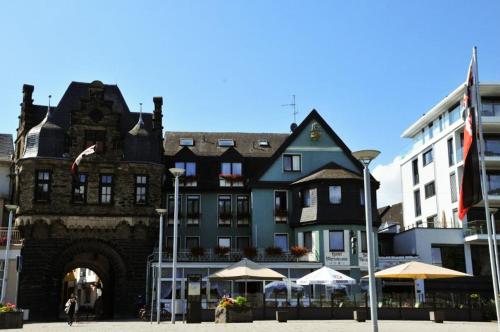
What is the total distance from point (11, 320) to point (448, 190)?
35924mm

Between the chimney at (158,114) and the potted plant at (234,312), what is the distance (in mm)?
20050

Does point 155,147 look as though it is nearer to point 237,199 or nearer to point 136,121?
point 136,121

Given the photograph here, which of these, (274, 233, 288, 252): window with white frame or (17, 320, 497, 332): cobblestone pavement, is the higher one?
(274, 233, 288, 252): window with white frame

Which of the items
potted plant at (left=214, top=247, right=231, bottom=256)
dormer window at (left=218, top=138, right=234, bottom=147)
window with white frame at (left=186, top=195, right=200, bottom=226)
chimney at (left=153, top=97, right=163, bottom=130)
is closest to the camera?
potted plant at (left=214, top=247, right=231, bottom=256)

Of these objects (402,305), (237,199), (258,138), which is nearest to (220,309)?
(402,305)

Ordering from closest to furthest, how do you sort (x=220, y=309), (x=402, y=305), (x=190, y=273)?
(x=220, y=309) → (x=402, y=305) → (x=190, y=273)

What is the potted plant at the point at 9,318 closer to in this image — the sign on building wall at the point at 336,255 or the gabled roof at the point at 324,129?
the sign on building wall at the point at 336,255

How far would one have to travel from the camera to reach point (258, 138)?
5394cm

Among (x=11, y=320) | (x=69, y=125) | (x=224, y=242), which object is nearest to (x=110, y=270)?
(x=224, y=242)

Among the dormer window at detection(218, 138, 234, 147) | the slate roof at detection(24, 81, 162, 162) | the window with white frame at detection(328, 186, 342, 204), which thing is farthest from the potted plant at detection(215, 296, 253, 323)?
the dormer window at detection(218, 138, 234, 147)

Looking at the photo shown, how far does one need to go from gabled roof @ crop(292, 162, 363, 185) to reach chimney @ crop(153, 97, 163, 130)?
1081 centimetres

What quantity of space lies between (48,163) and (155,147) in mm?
7275

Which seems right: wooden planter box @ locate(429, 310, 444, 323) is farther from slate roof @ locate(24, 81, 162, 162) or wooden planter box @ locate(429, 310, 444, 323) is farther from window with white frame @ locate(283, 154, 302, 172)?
slate roof @ locate(24, 81, 162, 162)

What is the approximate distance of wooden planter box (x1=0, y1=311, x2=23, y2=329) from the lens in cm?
2709
